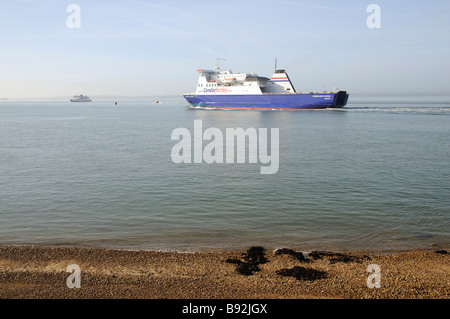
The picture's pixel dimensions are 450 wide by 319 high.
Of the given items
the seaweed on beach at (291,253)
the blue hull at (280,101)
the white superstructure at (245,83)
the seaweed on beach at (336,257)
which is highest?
the white superstructure at (245,83)

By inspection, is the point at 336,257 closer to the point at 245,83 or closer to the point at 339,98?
the point at 339,98

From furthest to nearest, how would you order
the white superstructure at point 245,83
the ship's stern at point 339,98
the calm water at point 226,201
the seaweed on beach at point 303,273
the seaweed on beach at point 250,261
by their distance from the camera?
the white superstructure at point 245,83, the ship's stern at point 339,98, the calm water at point 226,201, the seaweed on beach at point 250,261, the seaweed on beach at point 303,273

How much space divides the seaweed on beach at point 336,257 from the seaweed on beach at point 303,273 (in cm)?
90

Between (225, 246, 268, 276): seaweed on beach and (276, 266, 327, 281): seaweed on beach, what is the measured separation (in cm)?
66

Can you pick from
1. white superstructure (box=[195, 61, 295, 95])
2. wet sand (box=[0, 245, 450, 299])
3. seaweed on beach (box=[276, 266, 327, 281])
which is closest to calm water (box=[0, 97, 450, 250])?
wet sand (box=[0, 245, 450, 299])

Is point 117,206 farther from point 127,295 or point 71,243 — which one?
point 127,295

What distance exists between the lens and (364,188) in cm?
1673

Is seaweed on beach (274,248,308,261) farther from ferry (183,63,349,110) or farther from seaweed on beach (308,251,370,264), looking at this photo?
ferry (183,63,349,110)

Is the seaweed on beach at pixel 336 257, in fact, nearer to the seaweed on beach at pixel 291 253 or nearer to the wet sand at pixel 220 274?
the wet sand at pixel 220 274

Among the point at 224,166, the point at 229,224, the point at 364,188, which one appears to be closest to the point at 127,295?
the point at 229,224

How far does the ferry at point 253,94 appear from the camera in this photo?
7125cm

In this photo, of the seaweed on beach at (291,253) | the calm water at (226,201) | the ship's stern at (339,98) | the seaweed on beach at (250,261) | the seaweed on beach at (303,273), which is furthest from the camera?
the ship's stern at (339,98)

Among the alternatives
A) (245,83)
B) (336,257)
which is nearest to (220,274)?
(336,257)

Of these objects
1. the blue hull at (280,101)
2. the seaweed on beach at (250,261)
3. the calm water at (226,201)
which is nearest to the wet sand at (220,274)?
the seaweed on beach at (250,261)
